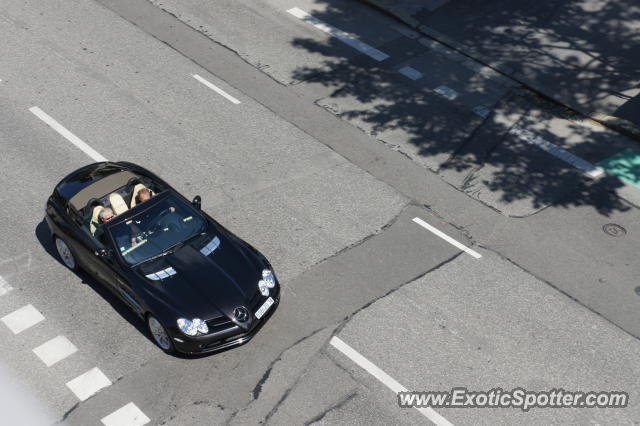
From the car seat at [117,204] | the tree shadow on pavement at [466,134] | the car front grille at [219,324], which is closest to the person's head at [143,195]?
the car seat at [117,204]

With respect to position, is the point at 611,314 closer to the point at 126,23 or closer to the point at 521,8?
the point at 521,8

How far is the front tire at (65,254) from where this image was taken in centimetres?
1133

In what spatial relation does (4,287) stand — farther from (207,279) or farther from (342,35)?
(342,35)

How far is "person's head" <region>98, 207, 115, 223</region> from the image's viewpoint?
428 inches

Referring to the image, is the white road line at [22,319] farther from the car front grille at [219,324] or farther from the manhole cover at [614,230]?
the manhole cover at [614,230]

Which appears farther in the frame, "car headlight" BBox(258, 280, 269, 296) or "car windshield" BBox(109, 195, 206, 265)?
"car windshield" BBox(109, 195, 206, 265)

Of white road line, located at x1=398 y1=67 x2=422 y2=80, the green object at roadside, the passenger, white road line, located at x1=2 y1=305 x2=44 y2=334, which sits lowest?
the green object at roadside

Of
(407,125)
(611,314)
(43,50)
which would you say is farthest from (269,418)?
(43,50)

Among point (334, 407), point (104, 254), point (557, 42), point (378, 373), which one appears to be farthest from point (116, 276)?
point (557, 42)

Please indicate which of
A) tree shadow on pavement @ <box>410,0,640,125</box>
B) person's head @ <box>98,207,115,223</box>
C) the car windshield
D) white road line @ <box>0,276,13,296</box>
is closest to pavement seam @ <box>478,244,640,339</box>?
the car windshield

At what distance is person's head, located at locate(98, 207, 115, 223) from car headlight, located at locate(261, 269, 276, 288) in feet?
7.47

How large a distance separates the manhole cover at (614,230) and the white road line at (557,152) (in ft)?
4.43

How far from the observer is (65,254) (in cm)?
1149

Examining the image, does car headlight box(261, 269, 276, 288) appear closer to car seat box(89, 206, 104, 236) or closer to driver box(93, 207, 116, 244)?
driver box(93, 207, 116, 244)
